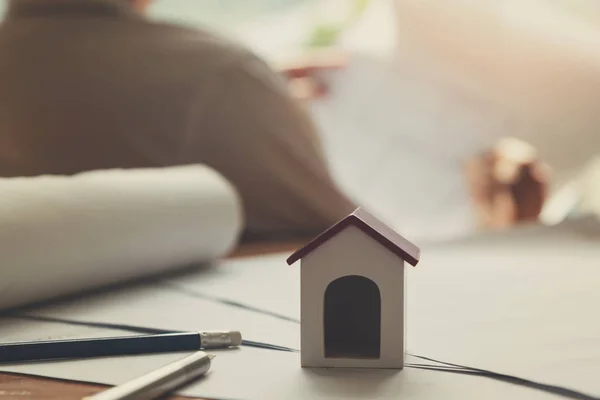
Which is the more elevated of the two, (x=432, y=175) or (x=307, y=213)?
(x=432, y=175)

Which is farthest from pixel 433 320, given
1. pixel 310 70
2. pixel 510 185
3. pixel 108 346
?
pixel 310 70

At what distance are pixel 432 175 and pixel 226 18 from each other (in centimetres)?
52

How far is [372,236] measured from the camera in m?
0.44

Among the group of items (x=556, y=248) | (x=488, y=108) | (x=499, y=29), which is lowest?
(x=556, y=248)

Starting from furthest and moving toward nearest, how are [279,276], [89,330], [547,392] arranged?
[279,276] → [89,330] → [547,392]

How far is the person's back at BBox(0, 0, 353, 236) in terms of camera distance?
0.90 m

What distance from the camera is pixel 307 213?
999mm

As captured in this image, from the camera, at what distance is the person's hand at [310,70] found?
1390mm

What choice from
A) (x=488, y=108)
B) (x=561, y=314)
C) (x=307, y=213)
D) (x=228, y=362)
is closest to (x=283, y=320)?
(x=228, y=362)

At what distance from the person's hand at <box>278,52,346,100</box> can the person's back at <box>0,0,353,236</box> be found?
34cm

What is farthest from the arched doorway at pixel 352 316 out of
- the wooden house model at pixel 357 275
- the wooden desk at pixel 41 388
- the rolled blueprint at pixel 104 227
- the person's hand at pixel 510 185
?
the person's hand at pixel 510 185

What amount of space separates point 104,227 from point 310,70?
821 millimetres

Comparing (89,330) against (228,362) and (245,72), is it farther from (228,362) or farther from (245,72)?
(245,72)

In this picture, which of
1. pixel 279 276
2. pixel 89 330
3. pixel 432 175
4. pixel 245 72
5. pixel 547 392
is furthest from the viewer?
pixel 432 175
